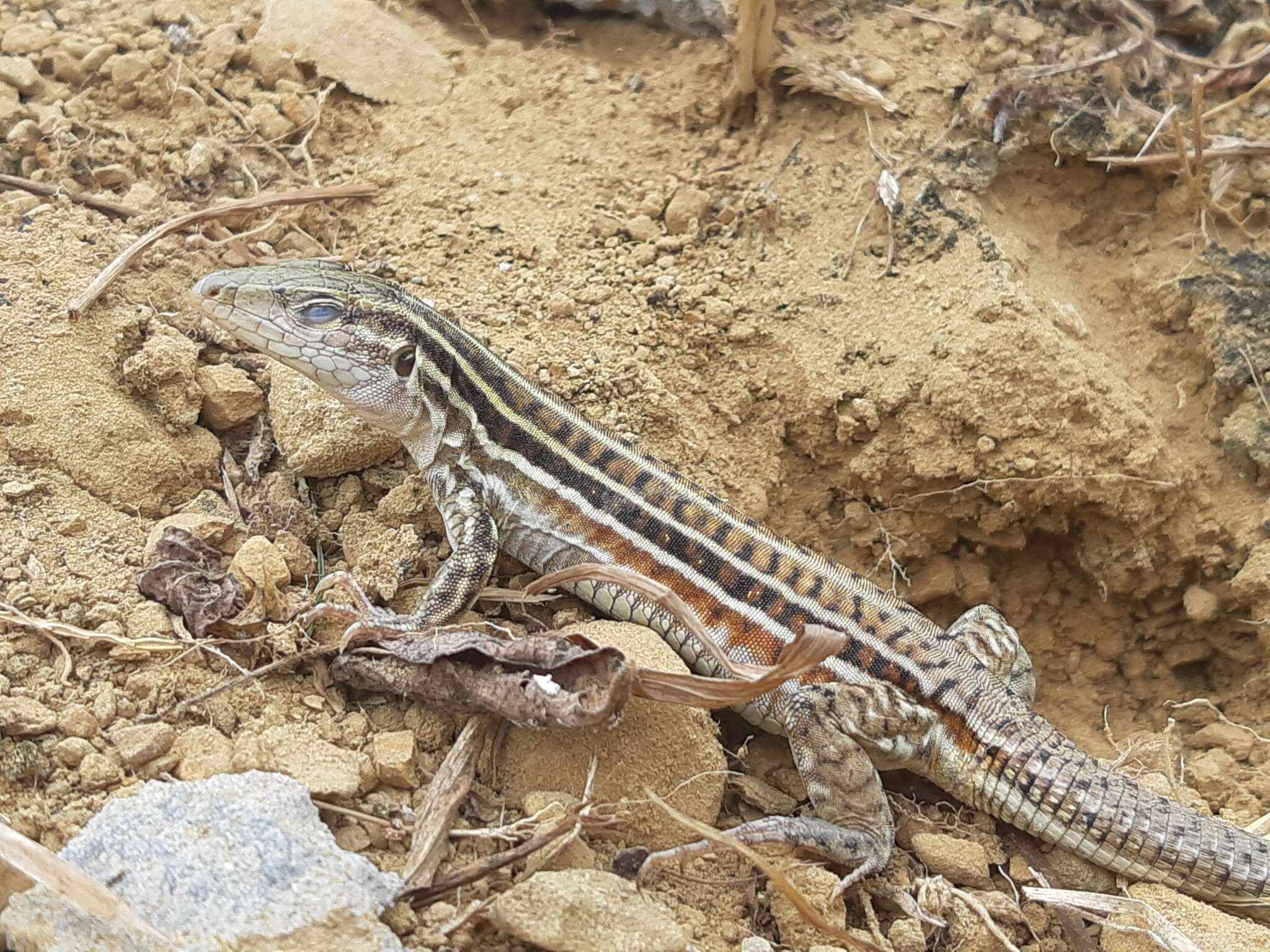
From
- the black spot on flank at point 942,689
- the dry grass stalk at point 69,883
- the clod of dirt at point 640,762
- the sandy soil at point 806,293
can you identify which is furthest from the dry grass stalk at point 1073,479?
the dry grass stalk at point 69,883

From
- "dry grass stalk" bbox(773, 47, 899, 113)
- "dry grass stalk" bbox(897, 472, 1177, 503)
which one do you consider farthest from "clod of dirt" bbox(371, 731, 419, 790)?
"dry grass stalk" bbox(773, 47, 899, 113)

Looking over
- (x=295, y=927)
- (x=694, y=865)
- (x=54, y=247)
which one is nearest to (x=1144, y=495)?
(x=694, y=865)

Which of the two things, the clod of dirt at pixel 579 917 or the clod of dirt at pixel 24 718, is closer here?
the clod of dirt at pixel 579 917

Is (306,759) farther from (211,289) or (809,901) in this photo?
(211,289)

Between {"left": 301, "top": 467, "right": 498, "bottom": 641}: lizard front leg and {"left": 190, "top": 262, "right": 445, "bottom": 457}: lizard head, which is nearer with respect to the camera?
{"left": 301, "top": 467, "right": 498, "bottom": 641}: lizard front leg

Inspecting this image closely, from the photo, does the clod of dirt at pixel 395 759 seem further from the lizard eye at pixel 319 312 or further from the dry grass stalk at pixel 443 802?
the lizard eye at pixel 319 312

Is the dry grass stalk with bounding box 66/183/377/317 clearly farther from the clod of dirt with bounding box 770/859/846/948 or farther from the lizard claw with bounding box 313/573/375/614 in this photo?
the clod of dirt with bounding box 770/859/846/948
